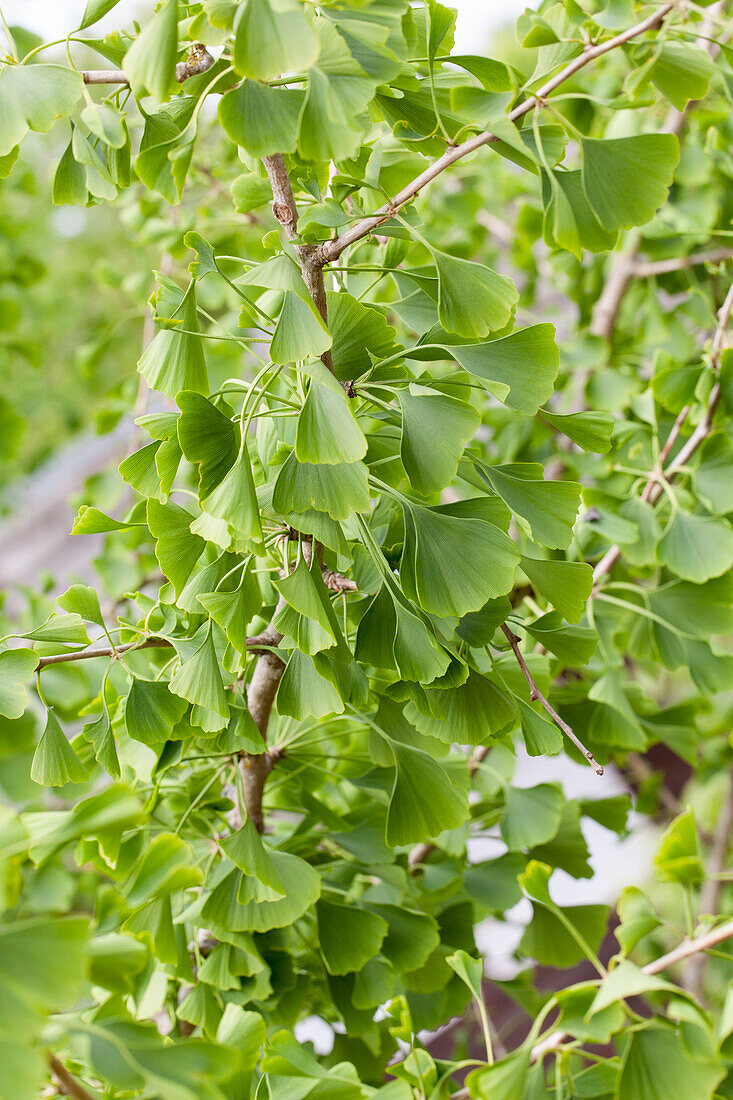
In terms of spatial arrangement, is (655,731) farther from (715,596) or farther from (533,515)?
(533,515)

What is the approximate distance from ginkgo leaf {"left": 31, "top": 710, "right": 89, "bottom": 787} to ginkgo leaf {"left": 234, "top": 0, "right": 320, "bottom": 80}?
257mm

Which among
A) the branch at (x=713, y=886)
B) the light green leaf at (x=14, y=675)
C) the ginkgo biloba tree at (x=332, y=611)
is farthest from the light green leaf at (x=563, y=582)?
the branch at (x=713, y=886)

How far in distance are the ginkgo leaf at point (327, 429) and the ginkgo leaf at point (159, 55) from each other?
99 mm

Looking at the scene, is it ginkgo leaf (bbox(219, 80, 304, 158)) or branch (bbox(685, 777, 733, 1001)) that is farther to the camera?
branch (bbox(685, 777, 733, 1001))

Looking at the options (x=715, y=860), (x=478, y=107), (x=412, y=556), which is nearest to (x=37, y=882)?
(x=412, y=556)

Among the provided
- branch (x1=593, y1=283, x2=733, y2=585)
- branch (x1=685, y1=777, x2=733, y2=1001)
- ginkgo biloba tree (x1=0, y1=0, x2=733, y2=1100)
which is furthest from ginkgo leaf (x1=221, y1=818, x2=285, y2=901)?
branch (x1=685, y1=777, x2=733, y2=1001)

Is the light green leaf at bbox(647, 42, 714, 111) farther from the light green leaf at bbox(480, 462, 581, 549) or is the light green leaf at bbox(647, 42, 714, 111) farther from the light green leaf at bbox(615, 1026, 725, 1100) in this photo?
the light green leaf at bbox(615, 1026, 725, 1100)

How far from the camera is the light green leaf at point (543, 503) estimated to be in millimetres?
319

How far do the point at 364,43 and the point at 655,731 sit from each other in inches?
19.3

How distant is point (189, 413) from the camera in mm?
297

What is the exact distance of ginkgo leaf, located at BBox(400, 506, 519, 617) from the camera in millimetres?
299

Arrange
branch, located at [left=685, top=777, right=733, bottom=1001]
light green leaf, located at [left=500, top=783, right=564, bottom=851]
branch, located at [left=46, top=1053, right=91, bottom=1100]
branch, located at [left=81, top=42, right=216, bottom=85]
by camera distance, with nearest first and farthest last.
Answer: branch, located at [left=46, top=1053, right=91, bottom=1100], branch, located at [left=81, top=42, right=216, bottom=85], light green leaf, located at [left=500, top=783, right=564, bottom=851], branch, located at [left=685, top=777, right=733, bottom=1001]

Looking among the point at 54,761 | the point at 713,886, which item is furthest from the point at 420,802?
the point at 713,886

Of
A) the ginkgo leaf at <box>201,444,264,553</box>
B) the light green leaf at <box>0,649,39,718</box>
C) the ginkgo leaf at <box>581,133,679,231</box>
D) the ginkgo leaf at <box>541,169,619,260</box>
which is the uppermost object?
the ginkgo leaf at <box>581,133,679,231</box>
